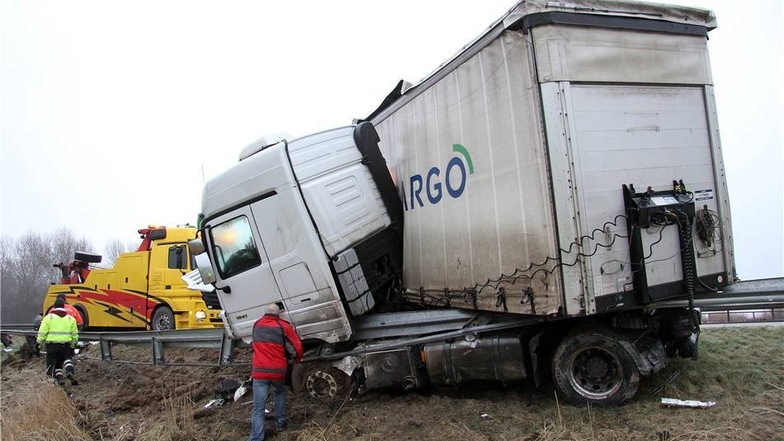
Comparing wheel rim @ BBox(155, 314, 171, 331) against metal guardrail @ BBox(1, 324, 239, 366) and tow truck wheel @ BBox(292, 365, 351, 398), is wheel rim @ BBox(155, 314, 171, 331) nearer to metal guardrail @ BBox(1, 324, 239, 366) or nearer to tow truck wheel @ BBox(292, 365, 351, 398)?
metal guardrail @ BBox(1, 324, 239, 366)

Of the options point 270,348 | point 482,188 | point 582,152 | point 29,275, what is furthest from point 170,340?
point 29,275

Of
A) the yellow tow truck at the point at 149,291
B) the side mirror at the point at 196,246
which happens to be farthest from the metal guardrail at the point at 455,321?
the yellow tow truck at the point at 149,291

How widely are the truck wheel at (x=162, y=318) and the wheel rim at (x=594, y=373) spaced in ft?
31.7

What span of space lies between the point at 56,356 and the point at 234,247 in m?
5.08

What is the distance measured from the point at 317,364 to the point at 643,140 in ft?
13.7

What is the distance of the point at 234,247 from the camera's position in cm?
607

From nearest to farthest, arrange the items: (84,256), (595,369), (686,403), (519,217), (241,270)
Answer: (686,403) → (519,217) → (595,369) → (241,270) → (84,256)

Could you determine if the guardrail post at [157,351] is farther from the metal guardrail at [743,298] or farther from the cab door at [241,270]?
the metal guardrail at [743,298]

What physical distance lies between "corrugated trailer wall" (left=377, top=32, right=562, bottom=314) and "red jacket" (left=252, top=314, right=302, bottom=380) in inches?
66.2

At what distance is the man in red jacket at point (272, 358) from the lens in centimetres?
500

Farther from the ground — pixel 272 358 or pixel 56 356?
pixel 272 358

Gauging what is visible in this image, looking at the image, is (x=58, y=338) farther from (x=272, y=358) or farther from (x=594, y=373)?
(x=594, y=373)

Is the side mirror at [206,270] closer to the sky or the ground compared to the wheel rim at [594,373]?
closer to the sky

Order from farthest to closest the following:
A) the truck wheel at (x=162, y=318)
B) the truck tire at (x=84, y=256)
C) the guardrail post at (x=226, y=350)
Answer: the truck tire at (x=84, y=256) → the truck wheel at (x=162, y=318) → the guardrail post at (x=226, y=350)
